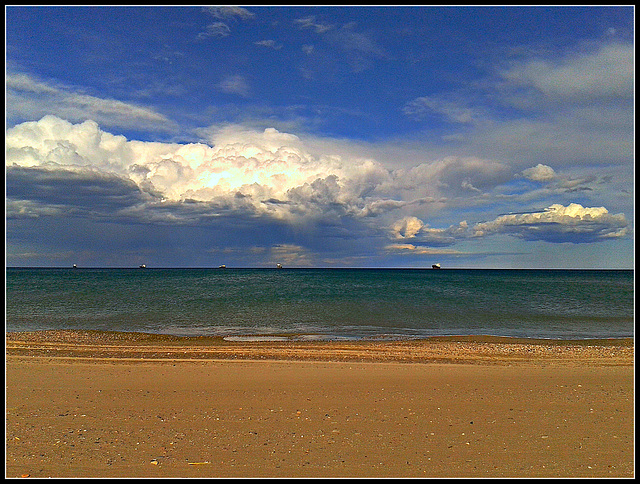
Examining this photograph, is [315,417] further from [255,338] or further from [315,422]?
[255,338]

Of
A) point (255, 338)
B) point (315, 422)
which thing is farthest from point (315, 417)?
point (255, 338)

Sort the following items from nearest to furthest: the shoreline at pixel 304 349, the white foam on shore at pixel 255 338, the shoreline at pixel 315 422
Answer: the shoreline at pixel 315 422 → the shoreline at pixel 304 349 → the white foam on shore at pixel 255 338

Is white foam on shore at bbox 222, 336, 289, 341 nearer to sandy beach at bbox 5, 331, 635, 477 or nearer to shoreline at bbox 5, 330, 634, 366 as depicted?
shoreline at bbox 5, 330, 634, 366

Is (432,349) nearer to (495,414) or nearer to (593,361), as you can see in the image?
(593,361)

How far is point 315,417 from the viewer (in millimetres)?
7645

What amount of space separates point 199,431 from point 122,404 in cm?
221

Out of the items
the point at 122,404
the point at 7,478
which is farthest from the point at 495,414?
the point at 7,478

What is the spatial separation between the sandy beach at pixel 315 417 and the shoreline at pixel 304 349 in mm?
390

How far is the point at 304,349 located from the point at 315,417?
850 cm

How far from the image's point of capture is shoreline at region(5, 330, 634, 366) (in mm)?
14055

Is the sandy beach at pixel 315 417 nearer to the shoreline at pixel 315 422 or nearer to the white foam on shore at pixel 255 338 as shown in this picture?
the shoreline at pixel 315 422

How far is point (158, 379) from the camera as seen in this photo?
1038cm

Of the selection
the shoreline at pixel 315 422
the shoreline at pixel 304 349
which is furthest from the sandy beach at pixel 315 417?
the shoreline at pixel 304 349

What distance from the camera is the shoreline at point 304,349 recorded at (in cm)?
1405
